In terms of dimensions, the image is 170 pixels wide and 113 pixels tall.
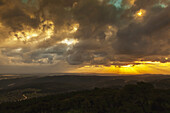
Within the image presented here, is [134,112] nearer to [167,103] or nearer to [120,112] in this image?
A: [120,112]

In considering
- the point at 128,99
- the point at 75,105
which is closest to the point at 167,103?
the point at 128,99

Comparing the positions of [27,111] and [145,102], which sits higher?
[145,102]

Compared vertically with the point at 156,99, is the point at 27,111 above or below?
below

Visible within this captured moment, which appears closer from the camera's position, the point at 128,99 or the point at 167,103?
the point at 167,103

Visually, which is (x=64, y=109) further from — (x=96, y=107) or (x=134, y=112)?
(x=134, y=112)

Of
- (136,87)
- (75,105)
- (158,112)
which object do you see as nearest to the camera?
(158,112)

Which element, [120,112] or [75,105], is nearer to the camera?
[120,112]

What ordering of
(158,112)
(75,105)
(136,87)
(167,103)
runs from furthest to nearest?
1. (136,87)
2. (75,105)
3. (167,103)
4. (158,112)

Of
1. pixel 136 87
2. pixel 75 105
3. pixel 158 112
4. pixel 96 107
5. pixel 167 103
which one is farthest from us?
pixel 136 87

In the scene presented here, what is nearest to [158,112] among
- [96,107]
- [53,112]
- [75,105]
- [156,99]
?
[156,99]
